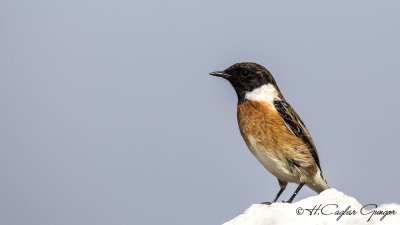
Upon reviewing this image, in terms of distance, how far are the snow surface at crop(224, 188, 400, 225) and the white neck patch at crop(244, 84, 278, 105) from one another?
2015 millimetres

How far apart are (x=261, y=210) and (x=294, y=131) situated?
1798 millimetres

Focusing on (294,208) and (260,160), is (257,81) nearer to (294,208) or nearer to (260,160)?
(260,160)

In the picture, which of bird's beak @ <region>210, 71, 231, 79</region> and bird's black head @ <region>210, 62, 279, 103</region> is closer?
bird's black head @ <region>210, 62, 279, 103</region>

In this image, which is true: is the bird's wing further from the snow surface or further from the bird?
the snow surface

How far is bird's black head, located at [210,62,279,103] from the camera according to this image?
9.17 meters

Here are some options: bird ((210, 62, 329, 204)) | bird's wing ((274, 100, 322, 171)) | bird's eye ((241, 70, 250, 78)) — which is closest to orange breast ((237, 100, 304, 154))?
bird ((210, 62, 329, 204))

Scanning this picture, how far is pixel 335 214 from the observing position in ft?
22.2

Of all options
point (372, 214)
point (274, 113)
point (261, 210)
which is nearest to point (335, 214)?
point (372, 214)

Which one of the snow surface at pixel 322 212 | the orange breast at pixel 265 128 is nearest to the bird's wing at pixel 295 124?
the orange breast at pixel 265 128

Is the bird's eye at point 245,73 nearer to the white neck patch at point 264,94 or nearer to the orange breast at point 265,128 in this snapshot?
the white neck patch at point 264,94

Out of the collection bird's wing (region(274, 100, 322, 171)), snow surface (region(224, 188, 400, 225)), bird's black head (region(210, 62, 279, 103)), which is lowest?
snow surface (region(224, 188, 400, 225))

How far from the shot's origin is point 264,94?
9086 millimetres

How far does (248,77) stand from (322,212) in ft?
9.80

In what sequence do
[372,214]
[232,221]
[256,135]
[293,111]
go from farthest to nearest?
[293,111] < [256,135] < [232,221] < [372,214]
